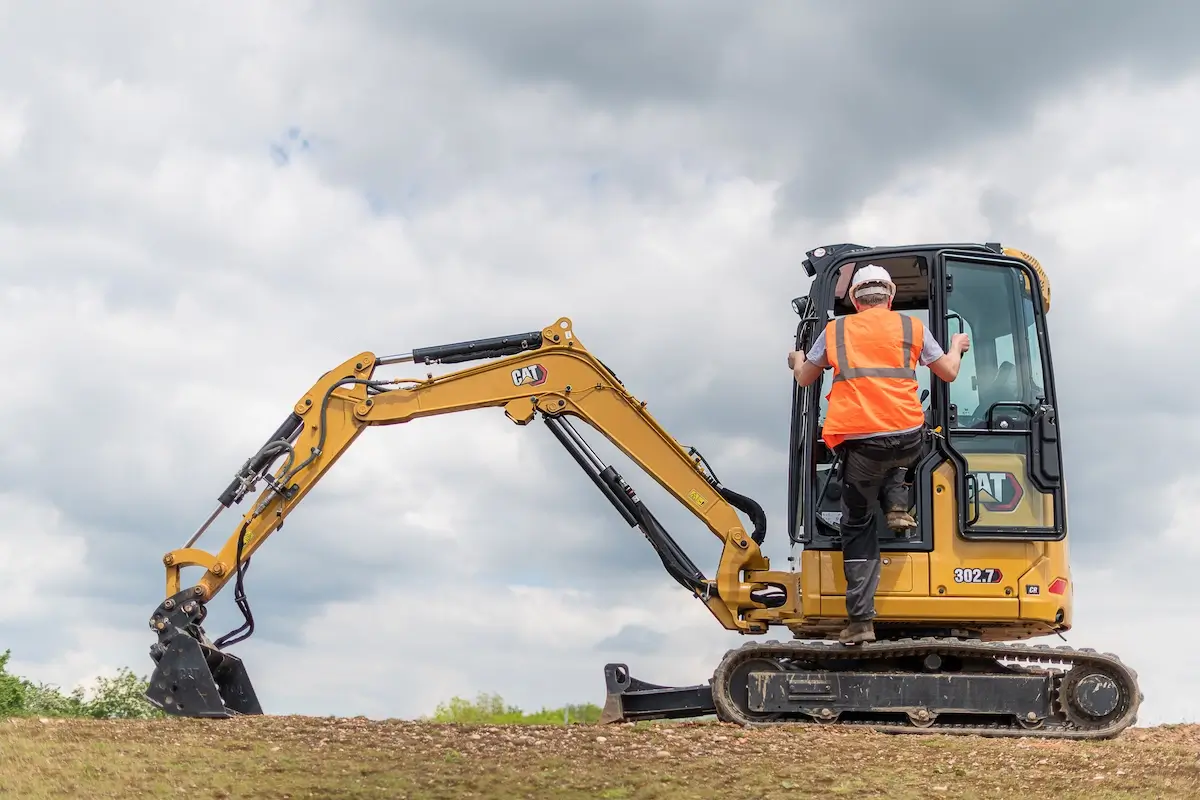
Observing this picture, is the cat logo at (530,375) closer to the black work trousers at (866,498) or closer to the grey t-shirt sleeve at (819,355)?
the grey t-shirt sleeve at (819,355)

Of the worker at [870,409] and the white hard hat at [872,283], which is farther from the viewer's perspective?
the white hard hat at [872,283]

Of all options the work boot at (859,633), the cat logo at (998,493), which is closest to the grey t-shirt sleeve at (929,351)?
the cat logo at (998,493)

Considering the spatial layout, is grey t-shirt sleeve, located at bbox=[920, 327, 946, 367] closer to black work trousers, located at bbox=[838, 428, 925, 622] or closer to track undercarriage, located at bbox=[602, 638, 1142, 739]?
black work trousers, located at bbox=[838, 428, 925, 622]

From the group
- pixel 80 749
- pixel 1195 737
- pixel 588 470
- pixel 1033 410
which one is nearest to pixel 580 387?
pixel 588 470

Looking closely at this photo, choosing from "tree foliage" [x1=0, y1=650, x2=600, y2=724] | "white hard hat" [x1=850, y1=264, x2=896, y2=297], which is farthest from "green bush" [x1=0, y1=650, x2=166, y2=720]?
"white hard hat" [x1=850, y1=264, x2=896, y2=297]

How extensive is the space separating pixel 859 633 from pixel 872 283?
8.27 feet

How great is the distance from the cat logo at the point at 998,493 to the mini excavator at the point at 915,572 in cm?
1

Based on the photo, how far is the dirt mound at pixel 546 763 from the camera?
7.14 meters

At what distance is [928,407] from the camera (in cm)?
972

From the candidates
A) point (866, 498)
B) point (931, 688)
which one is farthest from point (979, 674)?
point (866, 498)

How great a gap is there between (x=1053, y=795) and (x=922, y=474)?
2.83m

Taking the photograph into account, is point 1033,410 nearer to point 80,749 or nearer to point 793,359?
point 793,359

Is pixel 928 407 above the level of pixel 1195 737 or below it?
above

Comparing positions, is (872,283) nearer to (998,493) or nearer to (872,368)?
(872,368)
